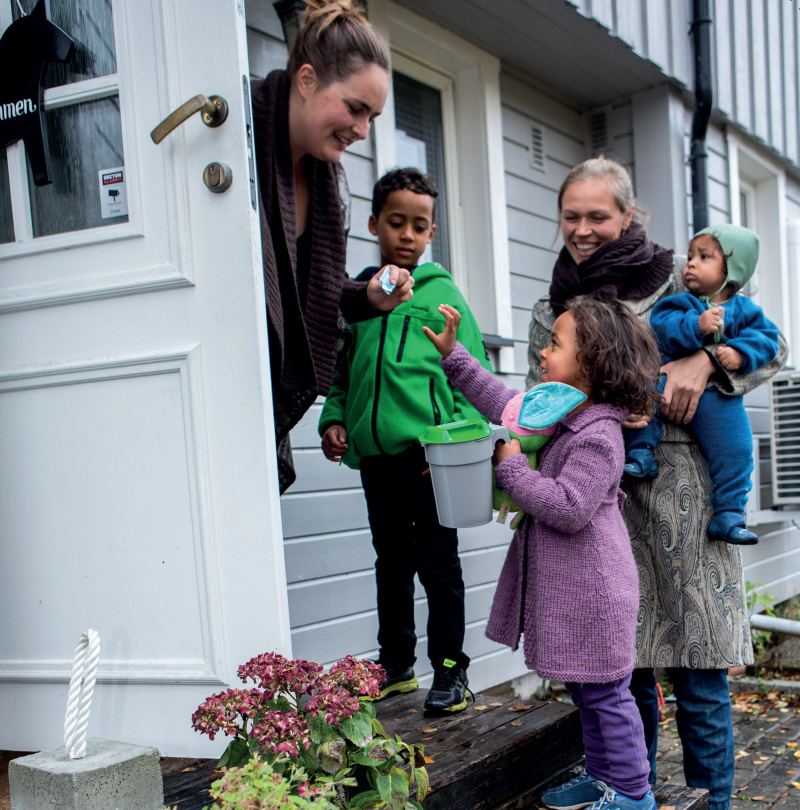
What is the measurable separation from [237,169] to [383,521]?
1.09 metres

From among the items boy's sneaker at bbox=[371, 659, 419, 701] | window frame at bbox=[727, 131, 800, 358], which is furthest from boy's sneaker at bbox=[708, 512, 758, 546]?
window frame at bbox=[727, 131, 800, 358]

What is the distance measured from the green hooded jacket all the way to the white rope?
3.21 feet

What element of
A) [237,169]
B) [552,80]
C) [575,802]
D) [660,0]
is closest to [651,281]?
[237,169]

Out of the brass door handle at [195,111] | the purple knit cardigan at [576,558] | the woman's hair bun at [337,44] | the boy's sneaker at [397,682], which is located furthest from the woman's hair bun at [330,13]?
the boy's sneaker at [397,682]

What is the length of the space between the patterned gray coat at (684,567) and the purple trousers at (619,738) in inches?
12.7

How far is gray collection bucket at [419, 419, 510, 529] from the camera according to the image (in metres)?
1.71

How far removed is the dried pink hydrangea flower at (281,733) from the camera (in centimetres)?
134

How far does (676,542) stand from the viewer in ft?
6.68

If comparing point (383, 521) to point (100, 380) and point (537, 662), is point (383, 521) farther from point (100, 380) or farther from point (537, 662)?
point (100, 380)

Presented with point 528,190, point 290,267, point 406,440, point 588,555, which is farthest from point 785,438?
point 290,267

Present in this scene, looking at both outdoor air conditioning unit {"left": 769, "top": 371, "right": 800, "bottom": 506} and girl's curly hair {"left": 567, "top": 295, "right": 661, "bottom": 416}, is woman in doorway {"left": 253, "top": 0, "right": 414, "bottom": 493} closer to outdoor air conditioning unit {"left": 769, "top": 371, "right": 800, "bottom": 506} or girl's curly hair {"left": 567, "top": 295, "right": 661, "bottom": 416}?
girl's curly hair {"left": 567, "top": 295, "right": 661, "bottom": 416}

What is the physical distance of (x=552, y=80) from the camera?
431 centimetres

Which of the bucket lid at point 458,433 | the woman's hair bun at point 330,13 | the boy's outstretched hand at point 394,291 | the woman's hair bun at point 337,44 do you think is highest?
the woman's hair bun at point 330,13

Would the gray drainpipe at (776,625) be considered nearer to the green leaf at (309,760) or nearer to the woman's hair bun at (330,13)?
the green leaf at (309,760)
